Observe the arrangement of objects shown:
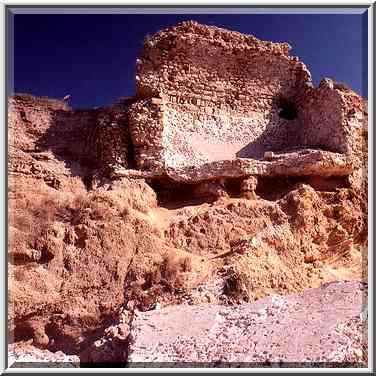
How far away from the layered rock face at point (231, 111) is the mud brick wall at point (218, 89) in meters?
0.02

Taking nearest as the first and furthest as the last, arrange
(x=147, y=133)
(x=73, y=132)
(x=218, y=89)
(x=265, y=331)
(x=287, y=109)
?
(x=265, y=331) < (x=147, y=133) < (x=73, y=132) < (x=218, y=89) < (x=287, y=109)

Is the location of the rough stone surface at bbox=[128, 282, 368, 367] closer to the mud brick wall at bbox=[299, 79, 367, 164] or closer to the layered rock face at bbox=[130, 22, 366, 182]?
the layered rock face at bbox=[130, 22, 366, 182]

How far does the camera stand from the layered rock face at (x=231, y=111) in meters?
10.2

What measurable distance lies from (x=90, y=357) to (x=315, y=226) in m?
4.54

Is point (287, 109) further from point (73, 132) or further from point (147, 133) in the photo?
point (73, 132)

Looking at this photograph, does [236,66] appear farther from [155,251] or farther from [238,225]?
[155,251]

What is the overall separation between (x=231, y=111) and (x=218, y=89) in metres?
0.55

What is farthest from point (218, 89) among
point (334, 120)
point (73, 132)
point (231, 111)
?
point (73, 132)

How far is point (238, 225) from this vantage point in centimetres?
925

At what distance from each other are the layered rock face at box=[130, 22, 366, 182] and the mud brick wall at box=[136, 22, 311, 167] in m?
0.02

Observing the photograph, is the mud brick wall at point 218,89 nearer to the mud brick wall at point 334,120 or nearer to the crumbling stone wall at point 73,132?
the mud brick wall at point 334,120

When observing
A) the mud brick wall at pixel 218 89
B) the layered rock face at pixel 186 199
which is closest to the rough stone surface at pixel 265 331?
the layered rock face at pixel 186 199

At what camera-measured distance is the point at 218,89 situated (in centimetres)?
1191

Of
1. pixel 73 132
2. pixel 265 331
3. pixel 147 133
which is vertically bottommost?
pixel 265 331
